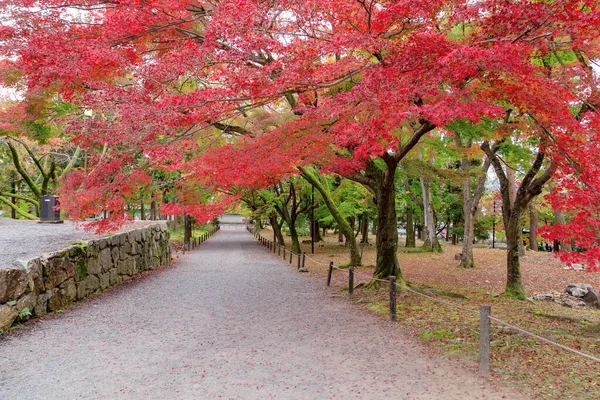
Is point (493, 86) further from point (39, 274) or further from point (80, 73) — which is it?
point (39, 274)

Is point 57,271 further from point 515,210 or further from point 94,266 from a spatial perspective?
point 515,210

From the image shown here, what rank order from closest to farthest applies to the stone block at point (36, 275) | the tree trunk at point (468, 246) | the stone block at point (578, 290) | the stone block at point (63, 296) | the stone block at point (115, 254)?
the stone block at point (36, 275) → the stone block at point (63, 296) → the stone block at point (578, 290) → the stone block at point (115, 254) → the tree trunk at point (468, 246)

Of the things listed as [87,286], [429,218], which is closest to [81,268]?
[87,286]

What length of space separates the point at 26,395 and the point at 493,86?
7380mm

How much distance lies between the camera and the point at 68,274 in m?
9.20

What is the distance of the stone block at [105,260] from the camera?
11.4 meters

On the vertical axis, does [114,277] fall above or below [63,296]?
below

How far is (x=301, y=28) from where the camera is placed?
22.6ft

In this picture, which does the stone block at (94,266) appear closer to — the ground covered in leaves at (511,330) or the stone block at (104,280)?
the stone block at (104,280)

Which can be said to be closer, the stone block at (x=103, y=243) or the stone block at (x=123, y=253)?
the stone block at (x=103, y=243)

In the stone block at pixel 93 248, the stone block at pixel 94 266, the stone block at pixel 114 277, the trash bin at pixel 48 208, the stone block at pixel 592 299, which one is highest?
the trash bin at pixel 48 208

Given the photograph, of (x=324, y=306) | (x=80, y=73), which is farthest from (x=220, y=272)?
(x=80, y=73)

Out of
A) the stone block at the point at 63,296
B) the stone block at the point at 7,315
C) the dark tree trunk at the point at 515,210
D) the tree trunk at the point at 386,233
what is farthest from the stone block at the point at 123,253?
the dark tree trunk at the point at 515,210

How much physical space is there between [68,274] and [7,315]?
8.11ft
